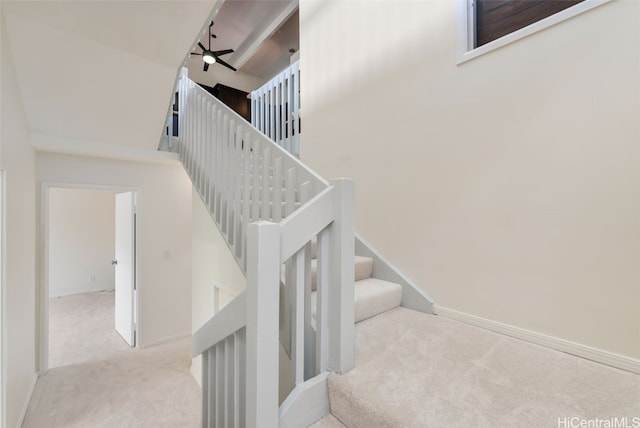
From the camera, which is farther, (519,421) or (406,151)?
(406,151)

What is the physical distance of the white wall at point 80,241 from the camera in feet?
17.8

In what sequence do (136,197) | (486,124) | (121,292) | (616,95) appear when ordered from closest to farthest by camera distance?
1. (616,95)
2. (486,124)
3. (136,197)
4. (121,292)

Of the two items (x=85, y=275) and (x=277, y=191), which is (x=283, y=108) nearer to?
(x=277, y=191)

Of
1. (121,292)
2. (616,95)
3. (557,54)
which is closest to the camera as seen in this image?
(616,95)

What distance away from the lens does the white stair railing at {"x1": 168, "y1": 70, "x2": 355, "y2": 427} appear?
2.91 ft

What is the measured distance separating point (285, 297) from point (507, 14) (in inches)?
82.2

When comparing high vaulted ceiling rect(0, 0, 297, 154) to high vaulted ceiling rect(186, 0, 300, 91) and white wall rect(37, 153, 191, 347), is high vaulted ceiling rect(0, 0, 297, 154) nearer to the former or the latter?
white wall rect(37, 153, 191, 347)

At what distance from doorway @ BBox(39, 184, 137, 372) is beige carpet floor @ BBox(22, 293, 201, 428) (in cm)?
3

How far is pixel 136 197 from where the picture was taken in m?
3.59

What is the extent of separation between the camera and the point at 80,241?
18.7 ft

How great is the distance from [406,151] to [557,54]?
915 millimetres

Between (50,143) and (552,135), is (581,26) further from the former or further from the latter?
(50,143)

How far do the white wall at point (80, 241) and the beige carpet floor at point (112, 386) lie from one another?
2045 millimetres

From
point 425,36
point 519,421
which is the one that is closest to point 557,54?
point 425,36
